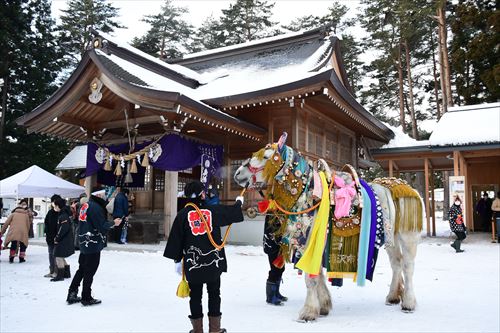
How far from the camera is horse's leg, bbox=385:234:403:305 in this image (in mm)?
5266

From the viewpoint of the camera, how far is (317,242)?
4.41 metres

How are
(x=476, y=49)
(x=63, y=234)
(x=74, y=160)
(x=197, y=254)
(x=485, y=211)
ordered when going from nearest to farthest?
1. (x=197, y=254)
2. (x=63, y=234)
3. (x=485, y=211)
4. (x=476, y=49)
5. (x=74, y=160)

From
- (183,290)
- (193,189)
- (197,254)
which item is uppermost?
(193,189)

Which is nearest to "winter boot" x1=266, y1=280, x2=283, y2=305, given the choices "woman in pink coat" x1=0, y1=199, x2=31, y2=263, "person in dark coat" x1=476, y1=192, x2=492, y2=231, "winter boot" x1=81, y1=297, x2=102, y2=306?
"winter boot" x1=81, y1=297, x2=102, y2=306

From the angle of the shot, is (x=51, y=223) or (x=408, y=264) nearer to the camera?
(x=408, y=264)

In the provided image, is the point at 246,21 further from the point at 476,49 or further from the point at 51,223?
the point at 51,223

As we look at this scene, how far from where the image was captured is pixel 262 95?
1182 centimetres

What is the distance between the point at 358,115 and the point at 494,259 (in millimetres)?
6616

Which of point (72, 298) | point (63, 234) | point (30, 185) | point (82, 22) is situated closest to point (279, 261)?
point (72, 298)

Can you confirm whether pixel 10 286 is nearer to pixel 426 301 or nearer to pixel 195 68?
pixel 426 301

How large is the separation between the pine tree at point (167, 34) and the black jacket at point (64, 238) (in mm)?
27934

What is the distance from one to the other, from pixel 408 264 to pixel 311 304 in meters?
1.45

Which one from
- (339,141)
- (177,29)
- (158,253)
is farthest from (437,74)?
(158,253)

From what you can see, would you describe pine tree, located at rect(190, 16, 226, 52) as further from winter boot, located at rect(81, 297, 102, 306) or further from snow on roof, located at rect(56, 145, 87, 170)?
winter boot, located at rect(81, 297, 102, 306)
